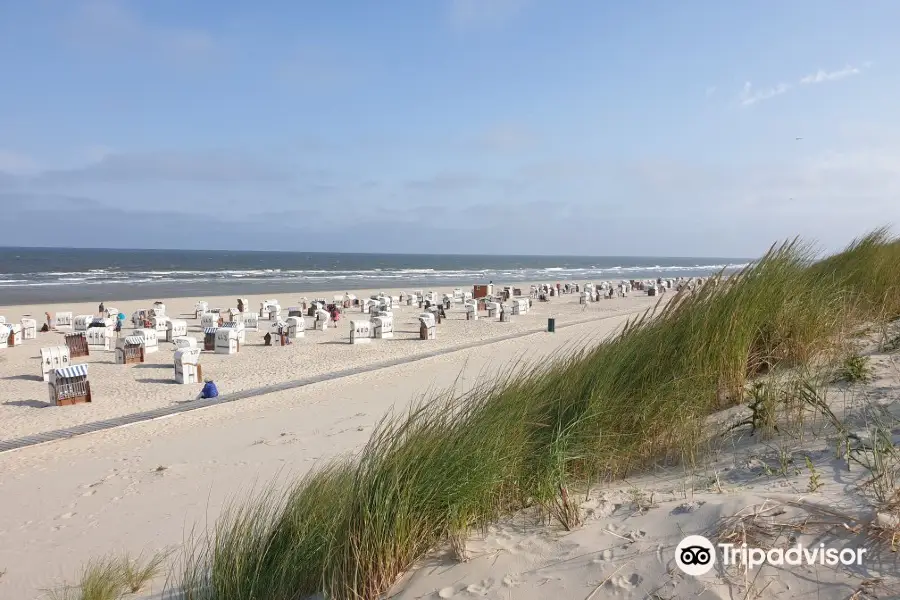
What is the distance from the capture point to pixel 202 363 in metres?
14.1

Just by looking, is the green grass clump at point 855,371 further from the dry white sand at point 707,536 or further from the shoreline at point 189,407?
the shoreline at point 189,407

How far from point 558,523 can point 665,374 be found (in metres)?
1.34

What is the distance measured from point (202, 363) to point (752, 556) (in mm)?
14230

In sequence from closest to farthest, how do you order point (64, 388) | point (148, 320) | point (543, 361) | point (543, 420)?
point (543, 420) → point (543, 361) → point (64, 388) → point (148, 320)

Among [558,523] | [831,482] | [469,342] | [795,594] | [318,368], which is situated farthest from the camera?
[469,342]

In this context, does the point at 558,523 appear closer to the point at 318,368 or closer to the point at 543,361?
the point at 543,361

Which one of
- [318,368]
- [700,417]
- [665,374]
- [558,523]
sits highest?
[665,374]

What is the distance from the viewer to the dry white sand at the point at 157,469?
4.69m

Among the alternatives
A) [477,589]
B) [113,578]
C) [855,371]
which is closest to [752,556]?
[477,589]

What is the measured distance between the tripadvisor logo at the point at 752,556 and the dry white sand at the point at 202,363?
388 inches

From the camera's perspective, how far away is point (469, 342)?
16719 mm

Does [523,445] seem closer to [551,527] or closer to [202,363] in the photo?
[551,527]

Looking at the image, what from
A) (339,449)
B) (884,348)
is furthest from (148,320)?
(884,348)

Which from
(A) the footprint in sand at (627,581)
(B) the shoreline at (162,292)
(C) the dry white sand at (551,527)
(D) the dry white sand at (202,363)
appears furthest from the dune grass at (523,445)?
(B) the shoreline at (162,292)
